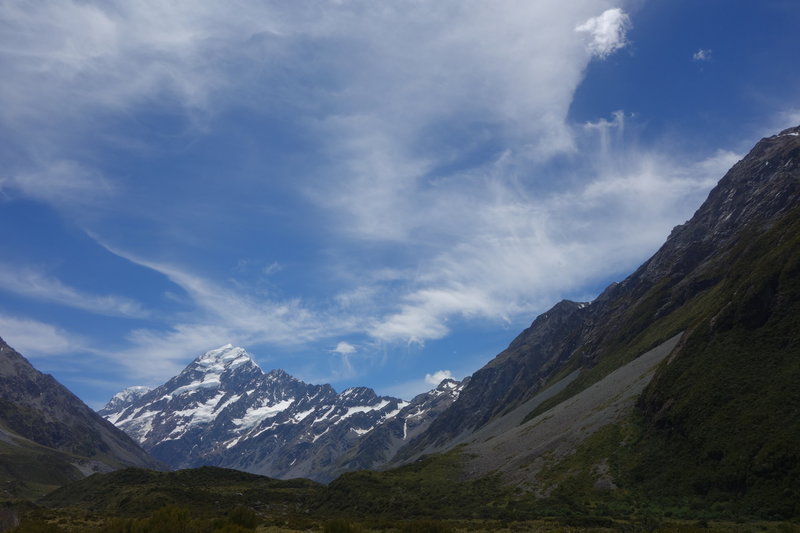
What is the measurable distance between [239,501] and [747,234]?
153m

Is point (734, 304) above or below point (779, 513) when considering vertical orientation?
above

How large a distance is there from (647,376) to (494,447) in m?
37.2

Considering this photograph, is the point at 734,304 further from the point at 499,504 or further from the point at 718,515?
the point at 499,504

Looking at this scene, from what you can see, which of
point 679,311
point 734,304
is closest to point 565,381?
point 679,311

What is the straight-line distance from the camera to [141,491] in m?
99.9

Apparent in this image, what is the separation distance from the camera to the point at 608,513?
5691 centimetres

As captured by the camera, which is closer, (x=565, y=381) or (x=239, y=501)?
(x=239, y=501)

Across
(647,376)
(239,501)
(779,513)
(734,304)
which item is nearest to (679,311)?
(647,376)

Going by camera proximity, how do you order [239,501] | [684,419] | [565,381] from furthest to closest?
[565,381] < [239,501] < [684,419]

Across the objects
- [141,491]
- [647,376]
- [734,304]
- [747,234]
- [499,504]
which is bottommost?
[499,504]

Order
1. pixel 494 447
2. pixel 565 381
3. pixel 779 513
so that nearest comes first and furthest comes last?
pixel 779 513
pixel 494 447
pixel 565 381

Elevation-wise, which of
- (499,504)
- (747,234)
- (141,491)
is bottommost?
(499,504)

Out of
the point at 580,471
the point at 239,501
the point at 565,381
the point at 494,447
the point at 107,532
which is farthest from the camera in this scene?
the point at 565,381

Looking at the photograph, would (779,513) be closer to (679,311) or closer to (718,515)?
(718,515)
